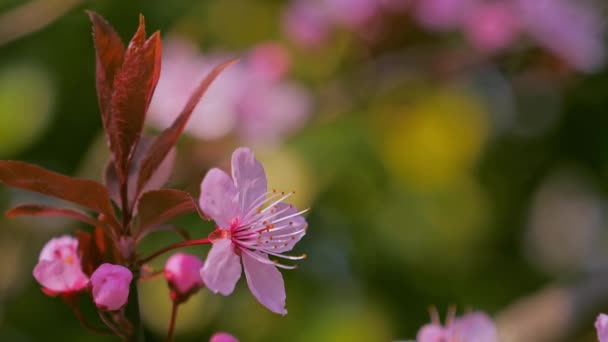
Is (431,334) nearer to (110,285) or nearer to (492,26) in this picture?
(110,285)

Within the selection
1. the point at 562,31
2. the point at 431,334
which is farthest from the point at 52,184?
the point at 562,31

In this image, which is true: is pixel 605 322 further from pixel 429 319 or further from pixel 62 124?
pixel 62 124

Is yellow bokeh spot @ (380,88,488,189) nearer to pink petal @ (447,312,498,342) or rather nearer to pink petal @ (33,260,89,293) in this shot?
pink petal @ (447,312,498,342)

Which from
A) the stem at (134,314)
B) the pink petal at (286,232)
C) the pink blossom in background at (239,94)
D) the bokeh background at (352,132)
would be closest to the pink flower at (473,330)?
the pink petal at (286,232)

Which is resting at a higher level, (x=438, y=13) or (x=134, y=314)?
(x=438, y=13)

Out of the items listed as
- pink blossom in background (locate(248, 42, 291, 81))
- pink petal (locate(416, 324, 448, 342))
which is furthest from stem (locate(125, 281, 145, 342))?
pink blossom in background (locate(248, 42, 291, 81))

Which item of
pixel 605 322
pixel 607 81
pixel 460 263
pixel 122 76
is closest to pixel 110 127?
pixel 122 76

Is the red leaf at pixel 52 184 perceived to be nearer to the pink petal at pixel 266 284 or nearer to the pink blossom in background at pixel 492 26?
the pink petal at pixel 266 284
